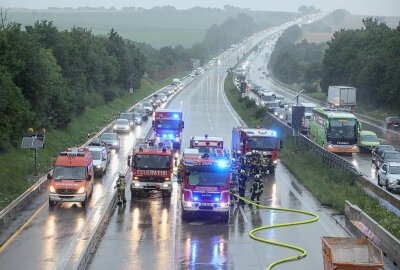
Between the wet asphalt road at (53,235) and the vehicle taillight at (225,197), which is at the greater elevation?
the vehicle taillight at (225,197)

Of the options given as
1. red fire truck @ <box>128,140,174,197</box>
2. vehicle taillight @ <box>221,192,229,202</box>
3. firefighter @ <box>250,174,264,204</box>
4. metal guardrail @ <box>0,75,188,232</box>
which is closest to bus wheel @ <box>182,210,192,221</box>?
vehicle taillight @ <box>221,192,229,202</box>

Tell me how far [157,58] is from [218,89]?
57.7 m

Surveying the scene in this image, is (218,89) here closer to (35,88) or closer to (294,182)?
(35,88)

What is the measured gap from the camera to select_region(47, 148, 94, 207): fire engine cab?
29.9m

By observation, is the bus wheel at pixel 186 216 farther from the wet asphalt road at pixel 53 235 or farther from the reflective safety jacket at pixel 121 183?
the reflective safety jacket at pixel 121 183

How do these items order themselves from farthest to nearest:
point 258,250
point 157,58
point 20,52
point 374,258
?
point 157,58
point 20,52
point 258,250
point 374,258

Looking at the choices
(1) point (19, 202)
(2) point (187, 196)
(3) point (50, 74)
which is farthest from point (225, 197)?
(3) point (50, 74)

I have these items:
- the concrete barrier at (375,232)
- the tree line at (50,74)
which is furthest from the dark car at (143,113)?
the concrete barrier at (375,232)

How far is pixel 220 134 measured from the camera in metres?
62.4

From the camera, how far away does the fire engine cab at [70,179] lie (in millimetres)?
29891

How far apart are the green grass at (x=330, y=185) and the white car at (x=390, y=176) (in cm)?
178

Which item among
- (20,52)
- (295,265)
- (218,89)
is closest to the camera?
(295,265)

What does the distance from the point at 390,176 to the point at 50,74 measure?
2665 cm

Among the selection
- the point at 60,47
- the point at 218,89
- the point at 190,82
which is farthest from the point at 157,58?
the point at 60,47
